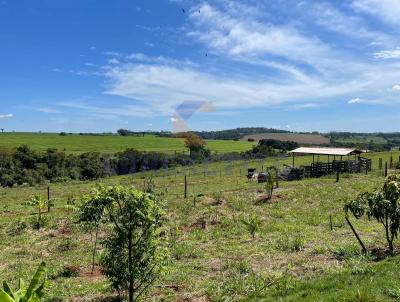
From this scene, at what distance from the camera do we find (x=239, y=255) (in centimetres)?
1447

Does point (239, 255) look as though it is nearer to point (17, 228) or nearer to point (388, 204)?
point (388, 204)

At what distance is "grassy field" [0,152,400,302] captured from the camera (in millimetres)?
10039

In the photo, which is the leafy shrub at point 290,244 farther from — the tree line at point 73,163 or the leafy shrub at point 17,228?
the tree line at point 73,163

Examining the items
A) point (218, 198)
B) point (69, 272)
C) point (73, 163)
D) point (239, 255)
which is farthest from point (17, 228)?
point (73, 163)

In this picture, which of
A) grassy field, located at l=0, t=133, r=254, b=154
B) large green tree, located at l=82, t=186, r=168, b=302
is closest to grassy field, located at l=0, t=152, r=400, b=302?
large green tree, located at l=82, t=186, r=168, b=302

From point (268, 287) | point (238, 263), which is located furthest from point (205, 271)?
point (268, 287)

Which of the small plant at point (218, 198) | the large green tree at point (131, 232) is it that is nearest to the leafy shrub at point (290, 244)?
the large green tree at point (131, 232)

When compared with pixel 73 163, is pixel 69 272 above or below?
above

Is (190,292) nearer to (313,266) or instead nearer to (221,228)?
(313,266)

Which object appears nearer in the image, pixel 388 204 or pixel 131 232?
pixel 131 232

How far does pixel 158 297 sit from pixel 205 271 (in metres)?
2.41

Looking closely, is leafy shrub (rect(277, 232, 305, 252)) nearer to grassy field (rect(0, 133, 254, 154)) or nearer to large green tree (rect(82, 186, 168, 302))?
large green tree (rect(82, 186, 168, 302))

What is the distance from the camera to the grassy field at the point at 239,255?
1004cm

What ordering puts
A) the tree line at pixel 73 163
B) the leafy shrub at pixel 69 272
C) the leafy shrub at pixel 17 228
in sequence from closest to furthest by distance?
1. the leafy shrub at pixel 69 272
2. the leafy shrub at pixel 17 228
3. the tree line at pixel 73 163
